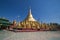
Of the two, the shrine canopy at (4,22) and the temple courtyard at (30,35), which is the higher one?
the shrine canopy at (4,22)

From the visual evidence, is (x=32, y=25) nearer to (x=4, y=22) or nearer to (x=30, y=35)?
(x=30, y=35)

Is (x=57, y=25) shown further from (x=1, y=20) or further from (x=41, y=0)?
(x=1, y=20)

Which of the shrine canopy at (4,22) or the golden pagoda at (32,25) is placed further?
the golden pagoda at (32,25)

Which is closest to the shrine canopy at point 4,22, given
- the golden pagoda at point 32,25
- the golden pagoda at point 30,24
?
the golden pagoda at point 32,25

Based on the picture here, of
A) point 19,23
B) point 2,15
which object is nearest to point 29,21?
point 19,23

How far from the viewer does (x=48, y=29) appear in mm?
4629

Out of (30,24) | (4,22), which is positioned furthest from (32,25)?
(4,22)

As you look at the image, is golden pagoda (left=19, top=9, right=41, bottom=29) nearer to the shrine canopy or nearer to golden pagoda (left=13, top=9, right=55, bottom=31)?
golden pagoda (left=13, top=9, right=55, bottom=31)

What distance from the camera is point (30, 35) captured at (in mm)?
4457

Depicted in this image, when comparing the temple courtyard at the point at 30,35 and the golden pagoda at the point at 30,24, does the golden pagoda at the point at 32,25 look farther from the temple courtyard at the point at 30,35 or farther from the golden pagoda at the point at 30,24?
the temple courtyard at the point at 30,35

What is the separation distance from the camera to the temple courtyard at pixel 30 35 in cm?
426

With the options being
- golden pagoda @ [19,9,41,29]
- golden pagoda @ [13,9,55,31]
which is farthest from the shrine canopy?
golden pagoda @ [19,9,41,29]

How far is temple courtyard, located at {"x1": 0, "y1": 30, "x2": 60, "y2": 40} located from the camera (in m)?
4.26

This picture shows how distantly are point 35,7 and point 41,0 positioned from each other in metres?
0.22
